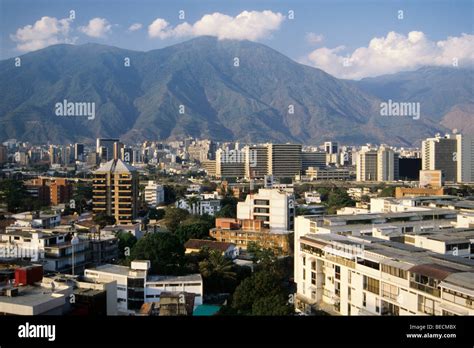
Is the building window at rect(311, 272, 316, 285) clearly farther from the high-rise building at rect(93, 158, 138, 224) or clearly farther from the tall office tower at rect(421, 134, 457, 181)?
the tall office tower at rect(421, 134, 457, 181)

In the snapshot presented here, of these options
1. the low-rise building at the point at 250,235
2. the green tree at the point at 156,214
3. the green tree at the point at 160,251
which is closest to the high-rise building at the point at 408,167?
the green tree at the point at 156,214

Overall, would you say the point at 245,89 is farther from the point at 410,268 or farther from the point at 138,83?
the point at 410,268

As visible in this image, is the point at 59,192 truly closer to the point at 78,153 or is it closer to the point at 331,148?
the point at 78,153

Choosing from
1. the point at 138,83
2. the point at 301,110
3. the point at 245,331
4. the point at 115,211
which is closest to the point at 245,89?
the point at 301,110

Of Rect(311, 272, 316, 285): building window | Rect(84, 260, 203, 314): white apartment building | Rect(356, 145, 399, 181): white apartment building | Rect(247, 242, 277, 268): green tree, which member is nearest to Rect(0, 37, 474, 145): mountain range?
Rect(356, 145, 399, 181): white apartment building

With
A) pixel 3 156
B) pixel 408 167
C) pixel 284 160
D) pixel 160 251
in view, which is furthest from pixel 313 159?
pixel 160 251

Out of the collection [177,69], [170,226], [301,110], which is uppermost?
[177,69]
